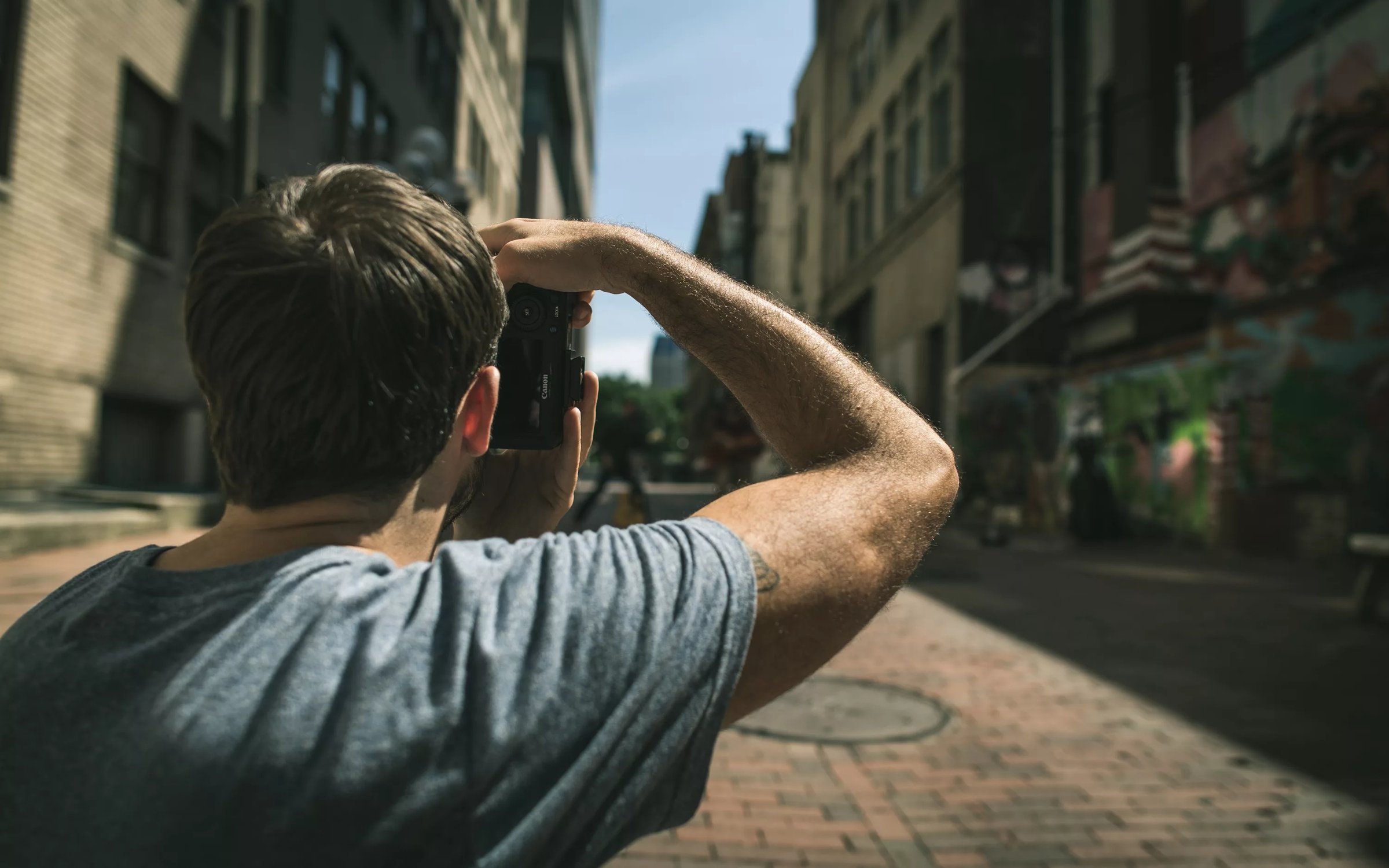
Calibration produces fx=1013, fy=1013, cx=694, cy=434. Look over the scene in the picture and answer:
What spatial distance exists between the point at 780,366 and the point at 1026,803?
3.27m

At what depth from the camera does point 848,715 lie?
16.4 feet

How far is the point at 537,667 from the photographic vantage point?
0.90 meters

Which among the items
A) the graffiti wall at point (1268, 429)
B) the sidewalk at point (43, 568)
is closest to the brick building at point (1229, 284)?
the graffiti wall at point (1268, 429)

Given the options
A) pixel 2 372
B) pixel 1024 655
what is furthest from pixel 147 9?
pixel 1024 655

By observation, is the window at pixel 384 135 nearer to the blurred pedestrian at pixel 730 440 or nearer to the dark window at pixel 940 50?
the dark window at pixel 940 50

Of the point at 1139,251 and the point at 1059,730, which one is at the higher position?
the point at 1139,251

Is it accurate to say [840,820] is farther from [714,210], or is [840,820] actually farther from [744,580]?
[714,210]

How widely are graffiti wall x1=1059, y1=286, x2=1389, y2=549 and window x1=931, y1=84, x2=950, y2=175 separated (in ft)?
24.8

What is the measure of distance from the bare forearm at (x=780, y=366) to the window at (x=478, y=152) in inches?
1098

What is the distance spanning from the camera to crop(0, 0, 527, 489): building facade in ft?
32.4

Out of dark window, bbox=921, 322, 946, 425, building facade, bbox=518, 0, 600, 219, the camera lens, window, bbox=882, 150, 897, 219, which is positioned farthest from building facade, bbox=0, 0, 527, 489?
building facade, bbox=518, 0, 600, 219

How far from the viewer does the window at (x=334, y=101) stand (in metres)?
17.3

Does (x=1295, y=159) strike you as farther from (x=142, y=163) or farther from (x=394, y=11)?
(x=394, y=11)

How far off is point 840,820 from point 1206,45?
15795 mm
